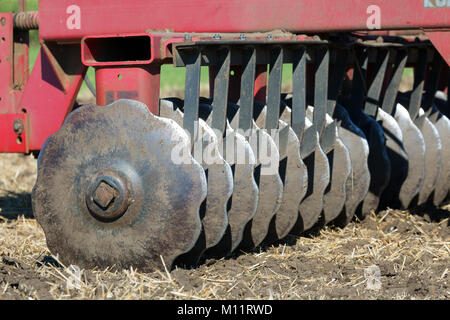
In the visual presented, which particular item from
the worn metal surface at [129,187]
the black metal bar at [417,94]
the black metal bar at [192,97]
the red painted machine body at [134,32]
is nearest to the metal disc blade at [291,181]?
the red painted machine body at [134,32]

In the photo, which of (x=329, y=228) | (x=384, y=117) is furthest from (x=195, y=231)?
(x=384, y=117)

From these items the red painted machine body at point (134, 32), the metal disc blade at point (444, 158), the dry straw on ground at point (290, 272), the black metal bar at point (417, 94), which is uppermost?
the red painted machine body at point (134, 32)

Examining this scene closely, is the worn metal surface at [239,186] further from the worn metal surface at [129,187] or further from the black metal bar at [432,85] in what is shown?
the black metal bar at [432,85]

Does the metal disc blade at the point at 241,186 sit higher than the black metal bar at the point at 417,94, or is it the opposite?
the black metal bar at the point at 417,94

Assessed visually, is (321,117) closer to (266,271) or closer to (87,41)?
(266,271)

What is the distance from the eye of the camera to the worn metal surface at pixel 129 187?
330 centimetres

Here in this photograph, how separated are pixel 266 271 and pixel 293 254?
0.42m

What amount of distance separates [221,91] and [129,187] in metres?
0.62

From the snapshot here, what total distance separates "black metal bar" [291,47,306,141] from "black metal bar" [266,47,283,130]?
158 millimetres

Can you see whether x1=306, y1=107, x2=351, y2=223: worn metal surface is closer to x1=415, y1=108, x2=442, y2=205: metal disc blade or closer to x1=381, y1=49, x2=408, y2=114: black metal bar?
x1=381, y1=49, x2=408, y2=114: black metal bar

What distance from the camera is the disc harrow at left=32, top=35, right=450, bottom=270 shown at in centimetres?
334

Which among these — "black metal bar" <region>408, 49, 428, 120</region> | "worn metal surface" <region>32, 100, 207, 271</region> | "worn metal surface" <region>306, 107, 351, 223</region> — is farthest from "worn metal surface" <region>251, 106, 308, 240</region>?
"black metal bar" <region>408, 49, 428, 120</region>

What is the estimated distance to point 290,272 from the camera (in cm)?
358

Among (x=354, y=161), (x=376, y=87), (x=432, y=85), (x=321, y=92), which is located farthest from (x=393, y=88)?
(x=321, y=92)
